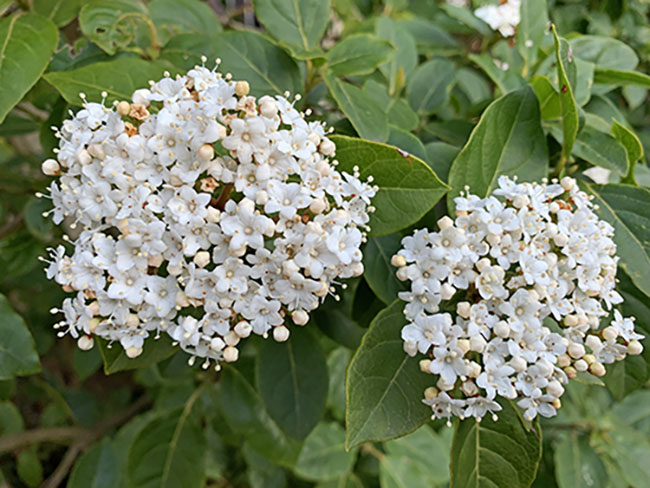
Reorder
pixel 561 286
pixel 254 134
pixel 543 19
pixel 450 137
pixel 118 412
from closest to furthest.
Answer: pixel 254 134, pixel 561 286, pixel 450 137, pixel 543 19, pixel 118 412

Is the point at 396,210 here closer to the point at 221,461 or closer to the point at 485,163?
the point at 485,163

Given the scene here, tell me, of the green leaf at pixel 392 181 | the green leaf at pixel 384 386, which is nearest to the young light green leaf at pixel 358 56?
the green leaf at pixel 392 181

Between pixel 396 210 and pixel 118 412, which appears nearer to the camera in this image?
pixel 396 210

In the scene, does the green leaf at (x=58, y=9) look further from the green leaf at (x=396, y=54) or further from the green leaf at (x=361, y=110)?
the green leaf at (x=396, y=54)

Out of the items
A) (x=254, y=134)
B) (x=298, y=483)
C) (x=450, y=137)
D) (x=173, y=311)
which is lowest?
(x=298, y=483)

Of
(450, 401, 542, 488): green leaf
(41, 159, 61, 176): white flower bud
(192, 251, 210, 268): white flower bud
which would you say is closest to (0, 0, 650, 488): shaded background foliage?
(450, 401, 542, 488): green leaf

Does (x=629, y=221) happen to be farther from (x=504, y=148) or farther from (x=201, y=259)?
→ (x=201, y=259)

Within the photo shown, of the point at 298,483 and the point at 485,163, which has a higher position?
the point at 485,163

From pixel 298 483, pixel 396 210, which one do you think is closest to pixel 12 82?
pixel 396 210
